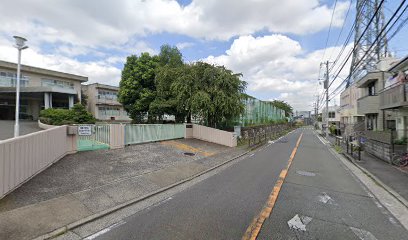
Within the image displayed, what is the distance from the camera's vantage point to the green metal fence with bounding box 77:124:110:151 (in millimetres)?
9528

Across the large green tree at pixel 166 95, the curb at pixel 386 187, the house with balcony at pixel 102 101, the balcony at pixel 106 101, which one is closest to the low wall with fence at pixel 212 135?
the large green tree at pixel 166 95

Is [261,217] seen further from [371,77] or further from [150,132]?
[371,77]

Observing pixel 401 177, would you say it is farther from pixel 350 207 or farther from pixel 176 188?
pixel 176 188

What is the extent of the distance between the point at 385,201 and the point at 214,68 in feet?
49.2

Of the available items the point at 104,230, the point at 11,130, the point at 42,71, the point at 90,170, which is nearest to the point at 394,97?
the point at 104,230

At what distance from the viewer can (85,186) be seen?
6.42 meters

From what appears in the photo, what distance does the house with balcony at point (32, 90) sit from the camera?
25.3m

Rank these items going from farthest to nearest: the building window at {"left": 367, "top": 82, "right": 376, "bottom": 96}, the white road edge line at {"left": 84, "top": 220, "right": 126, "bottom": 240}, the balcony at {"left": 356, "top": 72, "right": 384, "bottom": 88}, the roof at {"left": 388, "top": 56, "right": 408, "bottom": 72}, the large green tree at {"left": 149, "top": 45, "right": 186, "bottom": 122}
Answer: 1. the building window at {"left": 367, "top": 82, "right": 376, "bottom": 96}
2. the large green tree at {"left": 149, "top": 45, "right": 186, "bottom": 122}
3. the balcony at {"left": 356, "top": 72, "right": 384, "bottom": 88}
4. the roof at {"left": 388, "top": 56, "right": 408, "bottom": 72}
5. the white road edge line at {"left": 84, "top": 220, "right": 126, "bottom": 240}

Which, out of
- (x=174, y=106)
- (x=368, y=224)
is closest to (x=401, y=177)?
(x=368, y=224)

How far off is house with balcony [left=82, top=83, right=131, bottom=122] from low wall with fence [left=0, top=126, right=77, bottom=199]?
101ft

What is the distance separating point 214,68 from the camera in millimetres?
19031

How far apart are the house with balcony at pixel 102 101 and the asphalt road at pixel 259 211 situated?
3414cm

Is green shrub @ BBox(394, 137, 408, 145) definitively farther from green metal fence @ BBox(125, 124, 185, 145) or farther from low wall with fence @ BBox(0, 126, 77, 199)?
low wall with fence @ BBox(0, 126, 77, 199)

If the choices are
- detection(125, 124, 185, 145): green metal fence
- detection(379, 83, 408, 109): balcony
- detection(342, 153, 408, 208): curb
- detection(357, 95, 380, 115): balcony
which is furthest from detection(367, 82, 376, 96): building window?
detection(125, 124, 185, 145): green metal fence
